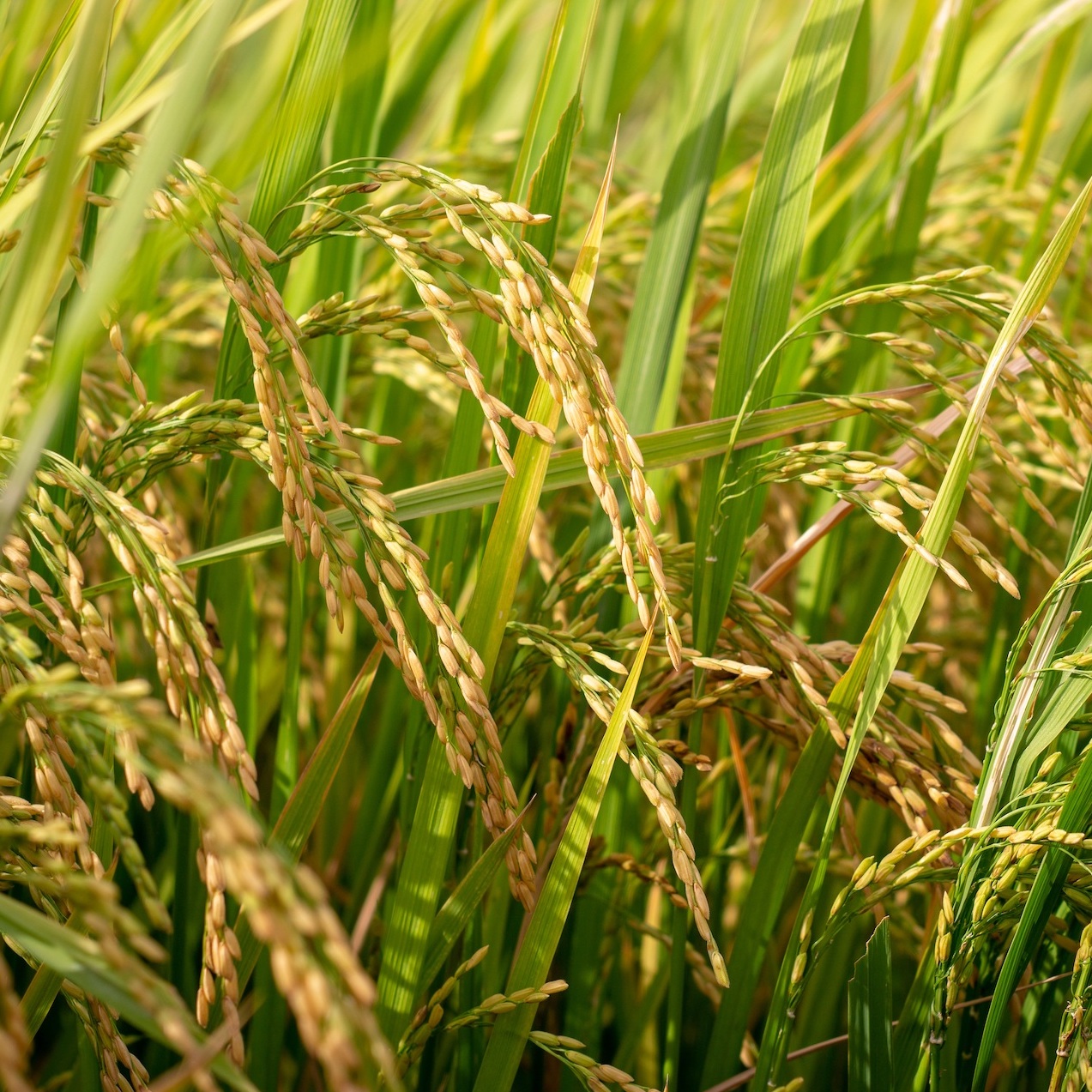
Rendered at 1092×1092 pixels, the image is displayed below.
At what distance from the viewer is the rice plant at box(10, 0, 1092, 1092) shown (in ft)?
2.05

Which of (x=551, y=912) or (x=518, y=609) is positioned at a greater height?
(x=518, y=609)

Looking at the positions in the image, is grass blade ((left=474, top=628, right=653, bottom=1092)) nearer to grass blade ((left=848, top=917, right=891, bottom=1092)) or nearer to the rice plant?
the rice plant

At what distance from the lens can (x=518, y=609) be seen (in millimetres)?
908

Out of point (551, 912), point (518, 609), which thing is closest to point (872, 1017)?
point (551, 912)

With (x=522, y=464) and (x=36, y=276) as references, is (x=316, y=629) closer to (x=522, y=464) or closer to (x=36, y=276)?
(x=522, y=464)

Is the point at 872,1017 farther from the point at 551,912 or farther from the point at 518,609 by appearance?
the point at 518,609

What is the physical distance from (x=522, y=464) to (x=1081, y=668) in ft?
1.57

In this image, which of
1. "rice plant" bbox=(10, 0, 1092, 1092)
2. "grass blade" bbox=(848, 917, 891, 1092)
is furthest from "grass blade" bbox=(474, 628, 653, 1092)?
"grass blade" bbox=(848, 917, 891, 1092)

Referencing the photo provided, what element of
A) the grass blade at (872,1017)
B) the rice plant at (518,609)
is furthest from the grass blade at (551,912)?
the grass blade at (872,1017)

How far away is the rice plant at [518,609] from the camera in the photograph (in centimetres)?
→ 62

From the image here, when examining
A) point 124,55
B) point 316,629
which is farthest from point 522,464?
point 124,55

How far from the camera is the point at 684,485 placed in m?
1.26

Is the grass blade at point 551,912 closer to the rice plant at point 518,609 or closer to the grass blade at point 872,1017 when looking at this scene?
the rice plant at point 518,609

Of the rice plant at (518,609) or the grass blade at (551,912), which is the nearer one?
the rice plant at (518,609)
